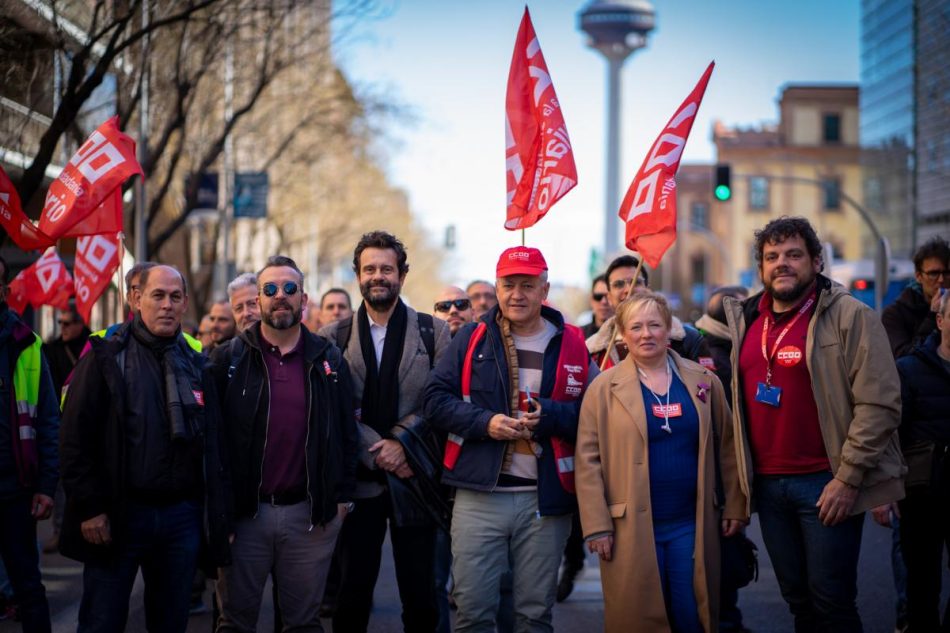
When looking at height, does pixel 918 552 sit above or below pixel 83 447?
below

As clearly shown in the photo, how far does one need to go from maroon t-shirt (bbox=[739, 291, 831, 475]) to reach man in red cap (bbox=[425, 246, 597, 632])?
855 millimetres

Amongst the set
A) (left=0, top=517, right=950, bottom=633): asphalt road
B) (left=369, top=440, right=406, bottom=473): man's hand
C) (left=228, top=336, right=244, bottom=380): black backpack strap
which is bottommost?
Answer: (left=0, top=517, right=950, bottom=633): asphalt road

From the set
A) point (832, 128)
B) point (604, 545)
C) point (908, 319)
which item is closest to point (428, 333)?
point (604, 545)

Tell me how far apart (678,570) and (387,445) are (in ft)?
5.05

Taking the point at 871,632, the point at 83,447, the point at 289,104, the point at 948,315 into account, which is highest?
the point at 289,104

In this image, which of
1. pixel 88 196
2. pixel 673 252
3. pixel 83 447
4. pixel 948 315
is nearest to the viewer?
pixel 83 447

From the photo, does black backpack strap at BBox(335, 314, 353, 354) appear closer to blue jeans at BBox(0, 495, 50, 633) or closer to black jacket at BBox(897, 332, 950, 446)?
blue jeans at BBox(0, 495, 50, 633)

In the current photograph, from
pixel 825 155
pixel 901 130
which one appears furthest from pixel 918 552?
pixel 825 155

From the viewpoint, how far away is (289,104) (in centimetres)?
2612

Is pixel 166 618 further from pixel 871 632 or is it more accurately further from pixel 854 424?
pixel 871 632

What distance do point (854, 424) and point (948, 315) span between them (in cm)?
136

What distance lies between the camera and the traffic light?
23.4 m

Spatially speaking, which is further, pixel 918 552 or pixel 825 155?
pixel 825 155

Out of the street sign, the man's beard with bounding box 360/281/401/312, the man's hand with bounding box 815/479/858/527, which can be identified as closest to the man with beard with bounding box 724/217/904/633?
the man's hand with bounding box 815/479/858/527
